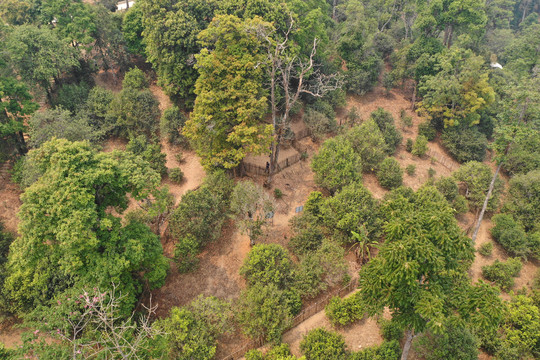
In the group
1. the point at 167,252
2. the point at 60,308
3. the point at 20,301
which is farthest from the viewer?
the point at 167,252

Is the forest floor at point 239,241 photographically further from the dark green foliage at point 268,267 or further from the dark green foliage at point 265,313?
the dark green foliage at point 268,267

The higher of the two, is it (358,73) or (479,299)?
(358,73)

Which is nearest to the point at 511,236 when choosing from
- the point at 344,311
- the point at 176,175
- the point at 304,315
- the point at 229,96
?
the point at 344,311

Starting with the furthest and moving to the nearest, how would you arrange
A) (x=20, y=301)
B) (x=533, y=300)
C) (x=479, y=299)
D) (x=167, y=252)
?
1. (x=167, y=252)
2. (x=533, y=300)
3. (x=20, y=301)
4. (x=479, y=299)

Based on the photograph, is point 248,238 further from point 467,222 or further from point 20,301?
point 467,222

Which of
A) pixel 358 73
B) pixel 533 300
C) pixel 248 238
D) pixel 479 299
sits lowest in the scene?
pixel 533 300

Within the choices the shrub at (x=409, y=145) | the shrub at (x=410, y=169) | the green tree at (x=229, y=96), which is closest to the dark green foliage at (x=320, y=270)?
the green tree at (x=229, y=96)

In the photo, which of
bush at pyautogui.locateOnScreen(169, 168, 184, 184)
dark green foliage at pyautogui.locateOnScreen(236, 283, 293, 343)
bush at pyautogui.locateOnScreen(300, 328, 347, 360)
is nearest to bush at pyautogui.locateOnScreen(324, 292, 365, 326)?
bush at pyautogui.locateOnScreen(300, 328, 347, 360)

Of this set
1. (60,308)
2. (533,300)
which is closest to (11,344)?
(60,308)
